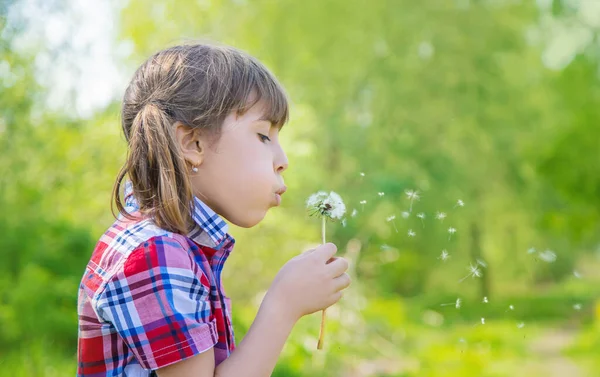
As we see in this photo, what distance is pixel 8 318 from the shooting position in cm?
333

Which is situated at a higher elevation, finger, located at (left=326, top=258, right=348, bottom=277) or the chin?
the chin

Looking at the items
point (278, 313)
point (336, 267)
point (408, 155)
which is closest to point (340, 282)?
point (336, 267)

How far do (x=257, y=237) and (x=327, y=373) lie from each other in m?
1.75

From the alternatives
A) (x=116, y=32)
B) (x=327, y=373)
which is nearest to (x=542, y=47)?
(x=116, y=32)

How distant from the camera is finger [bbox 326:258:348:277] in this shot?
1.17 m

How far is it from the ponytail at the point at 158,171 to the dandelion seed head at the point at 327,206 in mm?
282

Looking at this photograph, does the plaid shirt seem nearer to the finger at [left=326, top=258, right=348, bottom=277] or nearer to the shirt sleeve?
the shirt sleeve

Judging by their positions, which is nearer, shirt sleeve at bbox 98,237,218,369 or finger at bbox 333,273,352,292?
shirt sleeve at bbox 98,237,218,369

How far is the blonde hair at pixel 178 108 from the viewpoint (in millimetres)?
1140

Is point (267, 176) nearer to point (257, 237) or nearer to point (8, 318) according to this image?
point (8, 318)

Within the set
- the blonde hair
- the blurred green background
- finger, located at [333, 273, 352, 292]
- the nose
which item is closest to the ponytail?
the blonde hair

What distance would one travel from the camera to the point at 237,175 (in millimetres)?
1171

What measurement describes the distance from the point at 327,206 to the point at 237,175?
0.23 metres

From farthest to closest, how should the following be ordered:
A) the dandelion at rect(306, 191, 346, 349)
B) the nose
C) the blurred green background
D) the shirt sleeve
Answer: the blurred green background, the dandelion at rect(306, 191, 346, 349), the nose, the shirt sleeve
